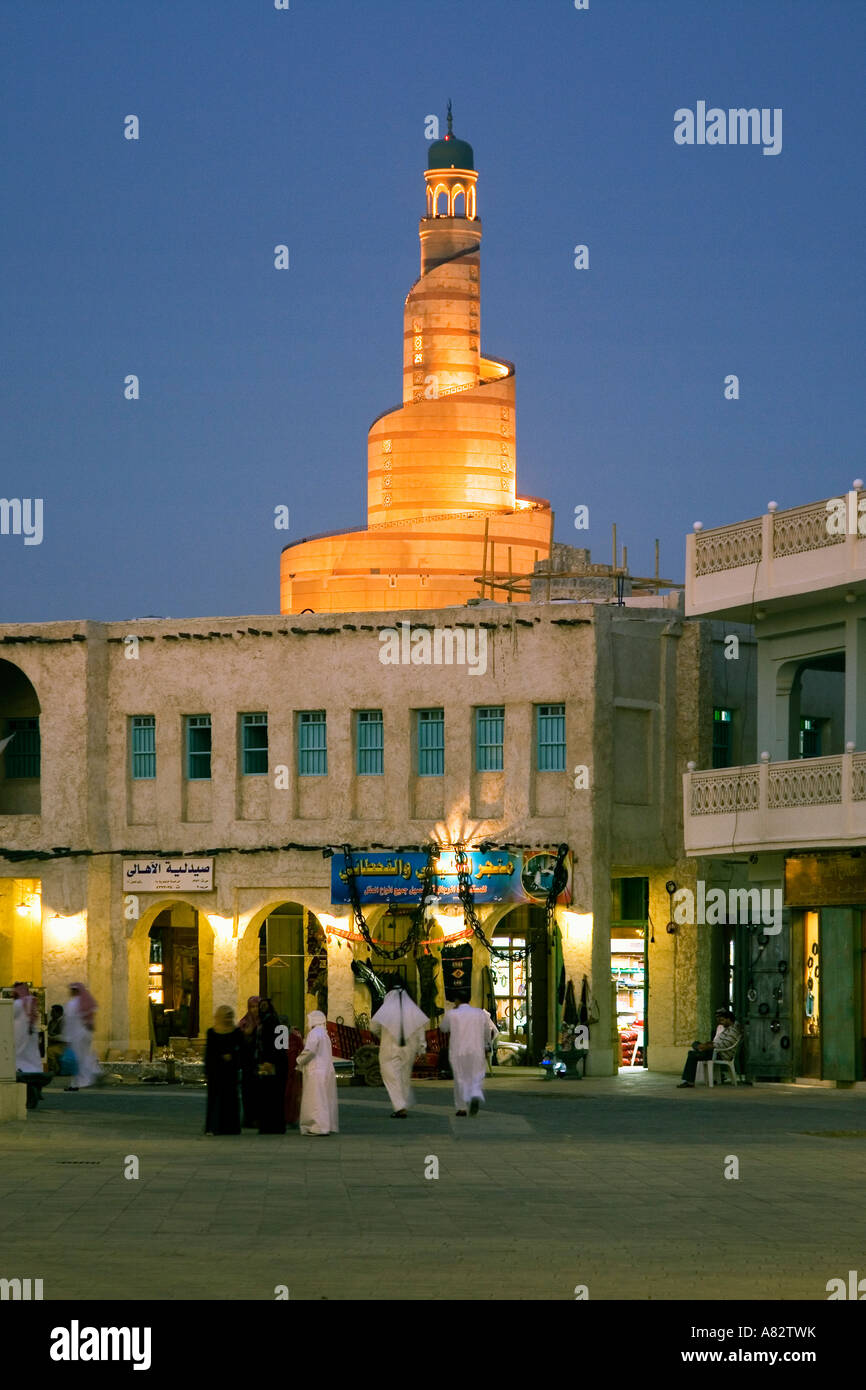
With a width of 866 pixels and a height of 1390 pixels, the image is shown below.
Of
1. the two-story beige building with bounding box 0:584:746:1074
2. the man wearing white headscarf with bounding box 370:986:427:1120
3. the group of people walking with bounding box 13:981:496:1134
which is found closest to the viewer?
the group of people walking with bounding box 13:981:496:1134

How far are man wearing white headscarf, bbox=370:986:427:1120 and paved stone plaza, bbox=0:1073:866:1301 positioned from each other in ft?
1.17

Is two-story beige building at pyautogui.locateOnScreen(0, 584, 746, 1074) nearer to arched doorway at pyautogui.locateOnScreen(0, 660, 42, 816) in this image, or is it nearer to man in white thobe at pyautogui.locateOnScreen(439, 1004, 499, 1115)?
arched doorway at pyautogui.locateOnScreen(0, 660, 42, 816)

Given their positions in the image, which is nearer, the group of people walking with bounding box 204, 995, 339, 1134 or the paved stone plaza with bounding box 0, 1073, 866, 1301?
the paved stone plaza with bounding box 0, 1073, 866, 1301

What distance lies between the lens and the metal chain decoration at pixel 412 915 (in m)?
39.7

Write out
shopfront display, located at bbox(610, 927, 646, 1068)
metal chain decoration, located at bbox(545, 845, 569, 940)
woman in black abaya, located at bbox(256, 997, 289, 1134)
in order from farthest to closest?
shopfront display, located at bbox(610, 927, 646, 1068) → metal chain decoration, located at bbox(545, 845, 569, 940) → woman in black abaya, located at bbox(256, 997, 289, 1134)

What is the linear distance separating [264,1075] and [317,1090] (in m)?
0.59

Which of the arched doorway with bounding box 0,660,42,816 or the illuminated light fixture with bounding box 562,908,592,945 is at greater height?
the arched doorway with bounding box 0,660,42,816

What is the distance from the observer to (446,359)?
91750 millimetres

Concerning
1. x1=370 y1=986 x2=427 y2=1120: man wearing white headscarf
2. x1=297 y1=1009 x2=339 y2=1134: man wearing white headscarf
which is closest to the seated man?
x1=370 y1=986 x2=427 y2=1120: man wearing white headscarf

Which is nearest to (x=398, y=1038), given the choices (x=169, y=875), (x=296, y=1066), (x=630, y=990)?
(x=296, y=1066)

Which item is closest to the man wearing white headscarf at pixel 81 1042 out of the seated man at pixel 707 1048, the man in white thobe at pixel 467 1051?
the man in white thobe at pixel 467 1051

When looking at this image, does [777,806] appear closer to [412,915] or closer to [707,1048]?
[707,1048]

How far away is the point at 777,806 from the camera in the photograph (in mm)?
34031

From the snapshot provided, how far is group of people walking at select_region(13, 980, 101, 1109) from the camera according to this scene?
28781 mm
